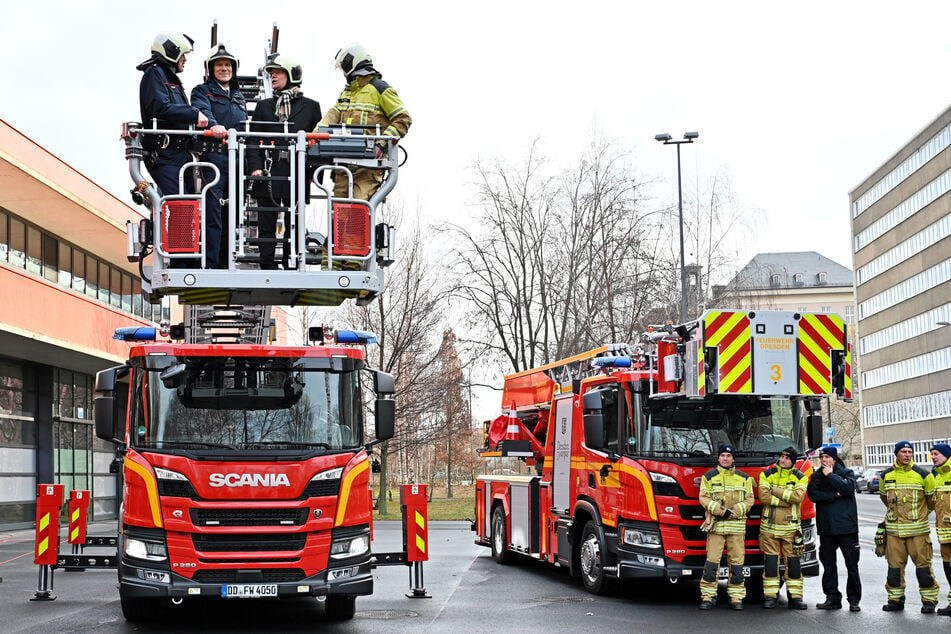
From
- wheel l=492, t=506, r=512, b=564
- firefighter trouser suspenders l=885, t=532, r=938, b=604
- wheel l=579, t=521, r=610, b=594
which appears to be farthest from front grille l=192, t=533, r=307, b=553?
wheel l=492, t=506, r=512, b=564

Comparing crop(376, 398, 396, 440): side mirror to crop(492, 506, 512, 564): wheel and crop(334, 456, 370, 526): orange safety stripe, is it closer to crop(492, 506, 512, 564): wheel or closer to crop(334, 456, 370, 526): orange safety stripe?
crop(334, 456, 370, 526): orange safety stripe

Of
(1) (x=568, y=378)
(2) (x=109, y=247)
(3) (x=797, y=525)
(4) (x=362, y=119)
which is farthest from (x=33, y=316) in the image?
(3) (x=797, y=525)

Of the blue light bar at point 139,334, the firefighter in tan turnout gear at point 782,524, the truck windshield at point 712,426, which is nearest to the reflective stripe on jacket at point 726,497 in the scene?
the firefighter in tan turnout gear at point 782,524

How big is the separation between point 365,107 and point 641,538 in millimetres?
5520

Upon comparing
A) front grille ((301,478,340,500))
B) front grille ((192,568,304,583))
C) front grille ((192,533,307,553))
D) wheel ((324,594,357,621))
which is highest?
front grille ((301,478,340,500))

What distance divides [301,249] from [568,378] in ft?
19.2

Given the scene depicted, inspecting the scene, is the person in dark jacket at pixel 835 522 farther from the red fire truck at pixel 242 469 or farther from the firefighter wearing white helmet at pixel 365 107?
the firefighter wearing white helmet at pixel 365 107

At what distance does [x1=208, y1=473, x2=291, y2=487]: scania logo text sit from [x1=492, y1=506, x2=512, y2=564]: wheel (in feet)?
26.3

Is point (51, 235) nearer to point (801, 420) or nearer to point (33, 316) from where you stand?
point (33, 316)

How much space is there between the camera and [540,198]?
36156 mm

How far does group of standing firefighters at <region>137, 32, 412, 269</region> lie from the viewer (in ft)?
34.1

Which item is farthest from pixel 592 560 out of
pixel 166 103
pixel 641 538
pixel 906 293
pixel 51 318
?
pixel 906 293

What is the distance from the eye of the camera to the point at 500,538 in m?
18.0

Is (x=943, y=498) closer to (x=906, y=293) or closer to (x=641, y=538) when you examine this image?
(x=641, y=538)
